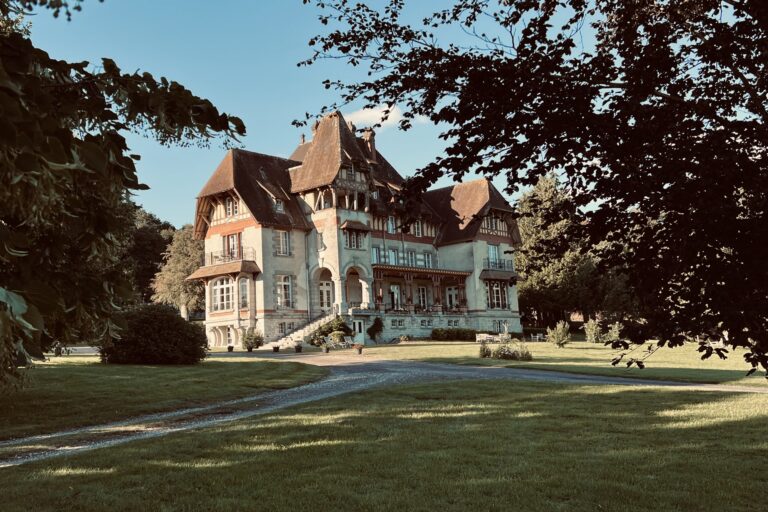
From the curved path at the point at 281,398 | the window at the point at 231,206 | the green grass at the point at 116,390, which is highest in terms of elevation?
the window at the point at 231,206

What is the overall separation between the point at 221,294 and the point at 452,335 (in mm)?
17120

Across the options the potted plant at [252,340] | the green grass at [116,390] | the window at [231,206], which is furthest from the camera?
the window at [231,206]

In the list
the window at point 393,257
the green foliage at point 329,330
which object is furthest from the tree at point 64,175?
the window at point 393,257

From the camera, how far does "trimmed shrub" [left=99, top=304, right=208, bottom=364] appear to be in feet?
79.6

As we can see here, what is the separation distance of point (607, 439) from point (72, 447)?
8.19 metres

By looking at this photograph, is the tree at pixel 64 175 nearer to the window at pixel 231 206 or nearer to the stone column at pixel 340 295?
the stone column at pixel 340 295

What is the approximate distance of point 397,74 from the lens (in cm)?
689

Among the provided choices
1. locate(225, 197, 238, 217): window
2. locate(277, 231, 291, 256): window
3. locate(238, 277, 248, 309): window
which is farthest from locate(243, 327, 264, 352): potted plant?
locate(225, 197, 238, 217): window

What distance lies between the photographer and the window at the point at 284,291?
45.3 m

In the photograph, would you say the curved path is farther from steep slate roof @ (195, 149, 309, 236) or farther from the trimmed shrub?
steep slate roof @ (195, 149, 309, 236)

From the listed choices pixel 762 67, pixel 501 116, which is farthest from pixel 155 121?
pixel 762 67

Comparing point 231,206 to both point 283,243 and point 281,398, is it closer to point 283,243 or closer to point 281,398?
point 283,243

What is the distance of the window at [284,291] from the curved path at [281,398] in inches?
606

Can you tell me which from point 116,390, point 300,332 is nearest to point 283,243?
point 300,332
